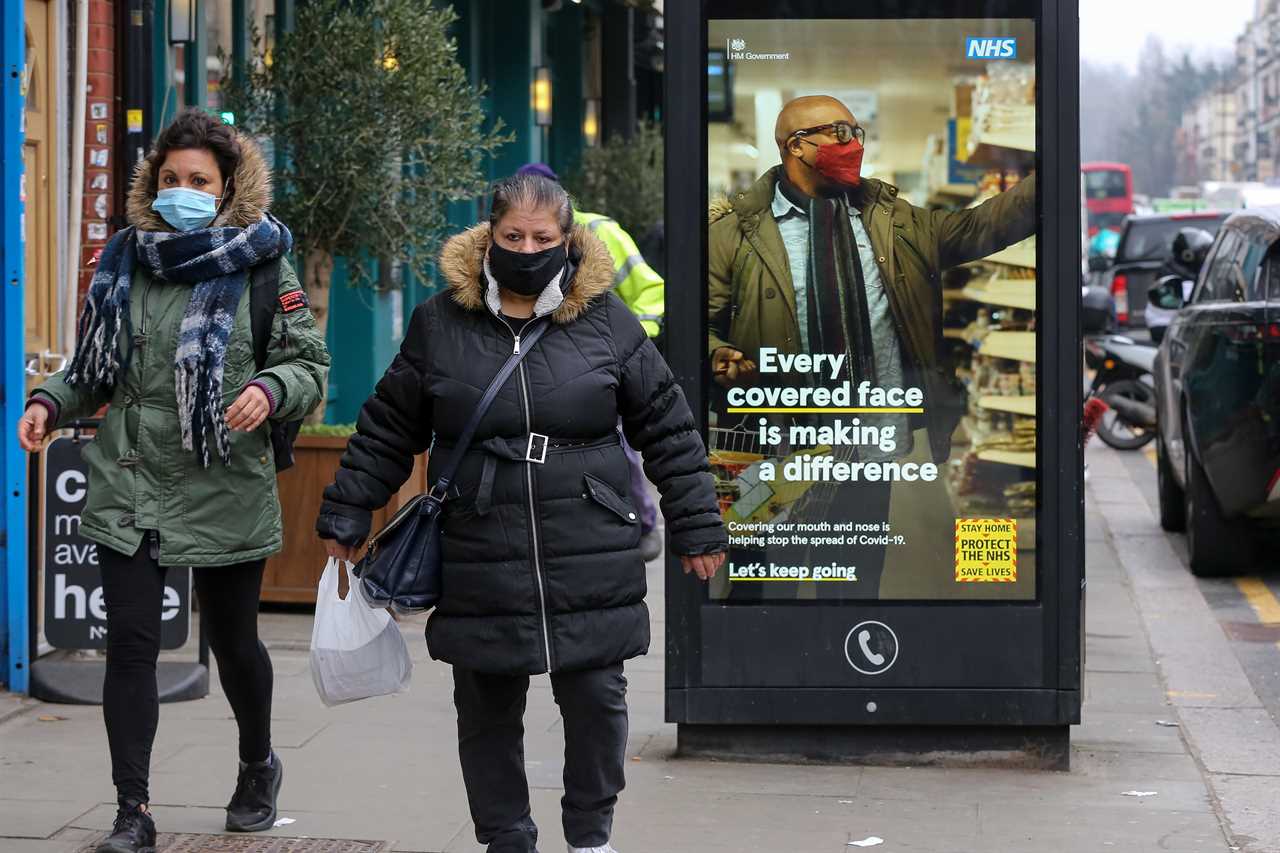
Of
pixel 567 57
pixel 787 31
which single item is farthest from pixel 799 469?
pixel 567 57

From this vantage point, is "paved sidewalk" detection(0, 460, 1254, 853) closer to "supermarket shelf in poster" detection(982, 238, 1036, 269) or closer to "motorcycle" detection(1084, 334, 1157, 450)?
"supermarket shelf in poster" detection(982, 238, 1036, 269)

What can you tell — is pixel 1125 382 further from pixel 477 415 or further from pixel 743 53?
pixel 477 415

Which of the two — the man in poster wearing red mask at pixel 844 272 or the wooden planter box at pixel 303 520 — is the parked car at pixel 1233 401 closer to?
the wooden planter box at pixel 303 520

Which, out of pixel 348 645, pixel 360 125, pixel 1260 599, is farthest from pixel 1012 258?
pixel 1260 599

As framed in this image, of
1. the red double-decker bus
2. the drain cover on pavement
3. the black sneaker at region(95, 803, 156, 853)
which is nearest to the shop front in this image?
the drain cover on pavement

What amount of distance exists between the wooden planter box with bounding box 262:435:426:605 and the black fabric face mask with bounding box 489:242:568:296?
13.2 ft

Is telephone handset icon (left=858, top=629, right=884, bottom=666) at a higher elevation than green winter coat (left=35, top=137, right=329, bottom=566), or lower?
lower

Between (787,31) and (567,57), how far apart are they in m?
14.6

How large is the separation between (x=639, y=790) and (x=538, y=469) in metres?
1.62

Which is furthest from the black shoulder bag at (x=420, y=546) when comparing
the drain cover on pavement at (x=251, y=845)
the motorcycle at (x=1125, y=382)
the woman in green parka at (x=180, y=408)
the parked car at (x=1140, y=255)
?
the parked car at (x=1140, y=255)

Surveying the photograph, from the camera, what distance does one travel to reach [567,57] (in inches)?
789

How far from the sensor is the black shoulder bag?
4.39 m

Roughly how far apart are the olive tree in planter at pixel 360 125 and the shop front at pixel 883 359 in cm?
340

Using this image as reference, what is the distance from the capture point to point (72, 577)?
670cm
